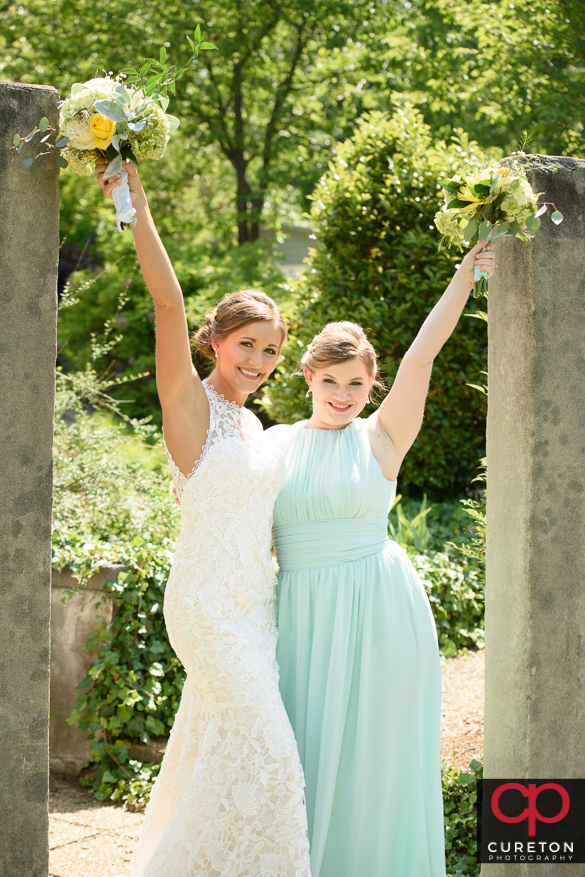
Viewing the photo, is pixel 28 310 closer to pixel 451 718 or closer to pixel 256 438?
pixel 256 438

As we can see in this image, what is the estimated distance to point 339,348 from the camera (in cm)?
274

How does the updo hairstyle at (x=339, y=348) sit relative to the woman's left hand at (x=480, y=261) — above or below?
below

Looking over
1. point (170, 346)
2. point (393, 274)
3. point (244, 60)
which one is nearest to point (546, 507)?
point (170, 346)

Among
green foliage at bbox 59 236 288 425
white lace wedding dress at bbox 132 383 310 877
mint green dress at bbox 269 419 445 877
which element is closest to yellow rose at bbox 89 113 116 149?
white lace wedding dress at bbox 132 383 310 877

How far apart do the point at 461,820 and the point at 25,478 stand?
2313 millimetres

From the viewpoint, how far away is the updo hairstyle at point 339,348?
2748 mm

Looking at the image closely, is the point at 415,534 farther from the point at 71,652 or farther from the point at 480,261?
the point at 480,261

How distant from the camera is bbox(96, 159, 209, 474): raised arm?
83.8 inches

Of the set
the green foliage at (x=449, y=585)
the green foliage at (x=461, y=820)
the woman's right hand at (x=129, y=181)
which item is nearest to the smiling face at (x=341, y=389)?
the woman's right hand at (x=129, y=181)

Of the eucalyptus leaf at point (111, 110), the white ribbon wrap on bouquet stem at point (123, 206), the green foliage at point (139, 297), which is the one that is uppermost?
the green foliage at point (139, 297)

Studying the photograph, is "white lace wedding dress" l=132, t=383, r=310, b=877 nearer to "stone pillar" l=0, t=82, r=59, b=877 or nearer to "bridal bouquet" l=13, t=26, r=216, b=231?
"stone pillar" l=0, t=82, r=59, b=877

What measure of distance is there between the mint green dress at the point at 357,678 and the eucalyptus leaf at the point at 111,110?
130 cm

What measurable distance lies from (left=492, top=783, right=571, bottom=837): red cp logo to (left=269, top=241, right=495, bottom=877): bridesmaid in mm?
207
